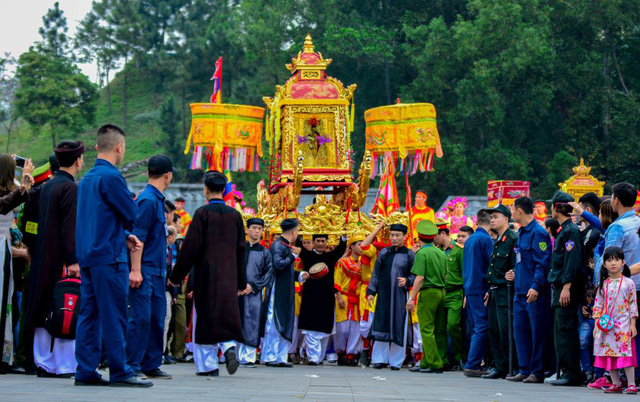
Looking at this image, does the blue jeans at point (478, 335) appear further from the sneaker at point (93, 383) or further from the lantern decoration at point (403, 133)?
the lantern decoration at point (403, 133)

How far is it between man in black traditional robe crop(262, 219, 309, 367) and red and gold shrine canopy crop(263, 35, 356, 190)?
341 centimetres

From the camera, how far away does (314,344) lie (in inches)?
507

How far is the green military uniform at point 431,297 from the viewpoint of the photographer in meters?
11.6

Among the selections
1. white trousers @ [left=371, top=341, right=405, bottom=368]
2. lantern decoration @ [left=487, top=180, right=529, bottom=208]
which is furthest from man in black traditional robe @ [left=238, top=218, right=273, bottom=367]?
lantern decoration @ [left=487, top=180, right=529, bottom=208]

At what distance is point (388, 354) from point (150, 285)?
518 cm

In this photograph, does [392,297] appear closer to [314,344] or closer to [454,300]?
[454,300]

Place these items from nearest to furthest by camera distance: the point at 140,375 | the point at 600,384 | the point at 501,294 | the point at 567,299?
the point at 140,375
the point at 600,384
the point at 567,299
the point at 501,294

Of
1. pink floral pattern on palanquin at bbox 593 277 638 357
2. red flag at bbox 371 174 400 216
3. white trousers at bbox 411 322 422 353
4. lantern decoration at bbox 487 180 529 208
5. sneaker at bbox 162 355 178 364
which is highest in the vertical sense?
lantern decoration at bbox 487 180 529 208

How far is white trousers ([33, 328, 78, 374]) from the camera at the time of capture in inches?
305

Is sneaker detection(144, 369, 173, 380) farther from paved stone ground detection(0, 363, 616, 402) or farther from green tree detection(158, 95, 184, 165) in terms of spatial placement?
green tree detection(158, 95, 184, 165)

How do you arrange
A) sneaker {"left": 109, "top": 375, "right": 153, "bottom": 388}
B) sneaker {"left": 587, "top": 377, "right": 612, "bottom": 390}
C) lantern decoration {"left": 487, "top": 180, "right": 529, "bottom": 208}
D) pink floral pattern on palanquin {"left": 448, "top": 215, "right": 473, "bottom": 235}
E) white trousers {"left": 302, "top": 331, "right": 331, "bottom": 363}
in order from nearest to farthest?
sneaker {"left": 109, "top": 375, "right": 153, "bottom": 388} → sneaker {"left": 587, "top": 377, "right": 612, "bottom": 390} → white trousers {"left": 302, "top": 331, "right": 331, "bottom": 363} → pink floral pattern on palanquin {"left": 448, "top": 215, "right": 473, "bottom": 235} → lantern decoration {"left": 487, "top": 180, "right": 529, "bottom": 208}

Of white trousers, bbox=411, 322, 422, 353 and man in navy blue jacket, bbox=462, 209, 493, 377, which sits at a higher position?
man in navy blue jacket, bbox=462, 209, 493, 377

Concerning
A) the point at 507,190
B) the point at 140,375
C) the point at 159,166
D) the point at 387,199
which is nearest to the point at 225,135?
the point at 387,199

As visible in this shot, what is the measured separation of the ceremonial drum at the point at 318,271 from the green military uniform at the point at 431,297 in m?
1.31
